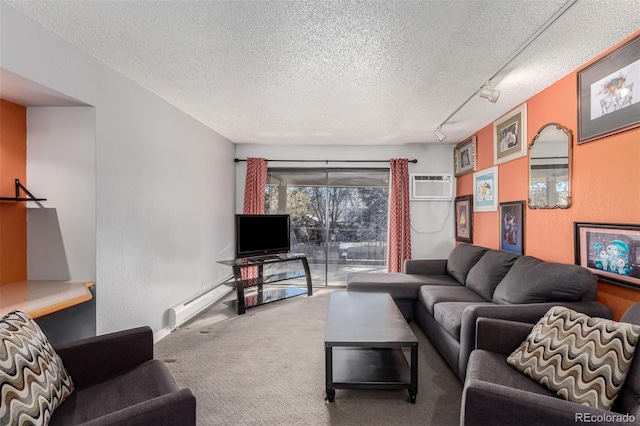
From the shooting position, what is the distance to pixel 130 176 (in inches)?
A: 103

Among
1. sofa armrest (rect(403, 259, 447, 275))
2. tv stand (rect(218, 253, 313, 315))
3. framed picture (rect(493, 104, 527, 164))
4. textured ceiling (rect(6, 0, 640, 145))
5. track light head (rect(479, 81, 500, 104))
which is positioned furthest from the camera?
sofa armrest (rect(403, 259, 447, 275))

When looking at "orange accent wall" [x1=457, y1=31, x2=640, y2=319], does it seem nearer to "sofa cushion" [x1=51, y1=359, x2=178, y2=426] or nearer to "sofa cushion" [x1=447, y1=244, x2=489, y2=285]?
"sofa cushion" [x1=447, y1=244, x2=489, y2=285]

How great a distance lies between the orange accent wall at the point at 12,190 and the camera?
2.06 m

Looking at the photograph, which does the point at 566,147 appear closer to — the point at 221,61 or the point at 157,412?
the point at 221,61

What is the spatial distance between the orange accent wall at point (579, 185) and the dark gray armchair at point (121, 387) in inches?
108

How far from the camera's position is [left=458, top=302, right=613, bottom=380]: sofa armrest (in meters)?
1.98

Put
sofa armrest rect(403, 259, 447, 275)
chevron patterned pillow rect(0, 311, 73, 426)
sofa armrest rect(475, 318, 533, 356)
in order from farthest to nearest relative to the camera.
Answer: sofa armrest rect(403, 259, 447, 275) < sofa armrest rect(475, 318, 533, 356) < chevron patterned pillow rect(0, 311, 73, 426)

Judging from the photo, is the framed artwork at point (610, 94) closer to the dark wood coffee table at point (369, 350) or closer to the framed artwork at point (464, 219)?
the dark wood coffee table at point (369, 350)

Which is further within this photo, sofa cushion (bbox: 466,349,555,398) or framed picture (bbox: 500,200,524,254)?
framed picture (bbox: 500,200,524,254)

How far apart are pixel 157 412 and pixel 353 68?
7.94 ft

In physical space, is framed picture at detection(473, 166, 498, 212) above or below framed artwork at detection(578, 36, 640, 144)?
below

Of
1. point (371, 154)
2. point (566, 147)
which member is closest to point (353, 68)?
point (566, 147)

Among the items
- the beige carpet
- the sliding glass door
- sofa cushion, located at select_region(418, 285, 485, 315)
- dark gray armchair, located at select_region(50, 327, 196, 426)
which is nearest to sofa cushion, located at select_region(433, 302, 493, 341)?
sofa cushion, located at select_region(418, 285, 485, 315)

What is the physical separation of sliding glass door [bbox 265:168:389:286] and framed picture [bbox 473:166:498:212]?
1.44m
